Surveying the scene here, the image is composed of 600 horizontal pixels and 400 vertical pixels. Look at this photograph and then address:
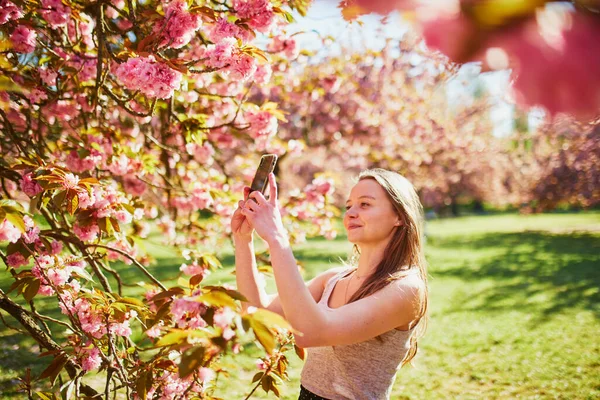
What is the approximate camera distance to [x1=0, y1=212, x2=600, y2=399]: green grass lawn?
3.88 m

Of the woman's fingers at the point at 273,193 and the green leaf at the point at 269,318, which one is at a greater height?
the woman's fingers at the point at 273,193

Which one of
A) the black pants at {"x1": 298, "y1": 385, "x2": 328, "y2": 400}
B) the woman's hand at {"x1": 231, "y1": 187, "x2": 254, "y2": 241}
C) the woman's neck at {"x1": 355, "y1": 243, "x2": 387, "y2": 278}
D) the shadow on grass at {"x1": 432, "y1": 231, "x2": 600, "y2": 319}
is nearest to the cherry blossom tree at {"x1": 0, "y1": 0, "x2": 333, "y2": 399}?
the black pants at {"x1": 298, "y1": 385, "x2": 328, "y2": 400}

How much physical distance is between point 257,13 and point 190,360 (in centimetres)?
161

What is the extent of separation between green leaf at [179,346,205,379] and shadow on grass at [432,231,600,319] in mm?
6591

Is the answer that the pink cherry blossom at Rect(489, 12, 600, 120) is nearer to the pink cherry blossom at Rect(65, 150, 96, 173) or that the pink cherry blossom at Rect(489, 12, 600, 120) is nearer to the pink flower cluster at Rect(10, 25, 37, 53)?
the pink flower cluster at Rect(10, 25, 37, 53)

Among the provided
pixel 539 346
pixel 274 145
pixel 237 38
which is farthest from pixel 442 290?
pixel 237 38

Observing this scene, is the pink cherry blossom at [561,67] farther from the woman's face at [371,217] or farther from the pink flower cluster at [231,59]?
the pink flower cluster at [231,59]

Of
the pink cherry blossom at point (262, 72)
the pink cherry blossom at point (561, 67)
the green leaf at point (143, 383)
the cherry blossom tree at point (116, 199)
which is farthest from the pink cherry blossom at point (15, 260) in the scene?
the pink cherry blossom at point (561, 67)

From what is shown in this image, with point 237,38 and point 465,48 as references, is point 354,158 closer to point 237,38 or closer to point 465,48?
point 237,38

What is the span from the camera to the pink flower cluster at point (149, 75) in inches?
71.0

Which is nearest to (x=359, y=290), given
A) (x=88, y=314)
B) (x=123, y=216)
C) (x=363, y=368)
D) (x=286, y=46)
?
(x=363, y=368)

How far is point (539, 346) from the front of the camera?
5.07 metres

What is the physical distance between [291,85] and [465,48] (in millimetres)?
4999

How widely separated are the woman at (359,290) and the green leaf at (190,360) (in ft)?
0.93
